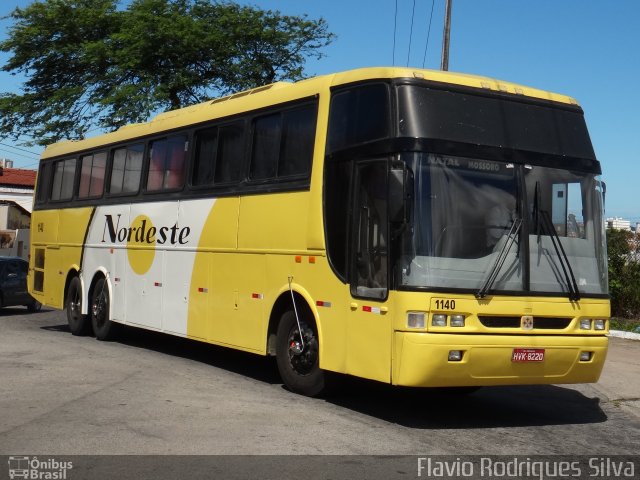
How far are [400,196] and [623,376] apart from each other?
6.51 meters

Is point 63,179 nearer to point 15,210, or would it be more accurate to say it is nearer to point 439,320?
point 439,320

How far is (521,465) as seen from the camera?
7.32 m

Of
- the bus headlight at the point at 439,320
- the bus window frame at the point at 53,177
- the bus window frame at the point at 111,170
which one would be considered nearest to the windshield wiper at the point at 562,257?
the bus headlight at the point at 439,320

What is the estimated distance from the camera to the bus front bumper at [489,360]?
27.8 ft

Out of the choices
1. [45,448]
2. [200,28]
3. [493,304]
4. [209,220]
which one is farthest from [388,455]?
[200,28]

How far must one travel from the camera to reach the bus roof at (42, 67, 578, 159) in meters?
9.34

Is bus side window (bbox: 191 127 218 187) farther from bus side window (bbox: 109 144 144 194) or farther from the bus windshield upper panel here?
the bus windshield upper panel

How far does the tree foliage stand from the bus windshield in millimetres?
11099

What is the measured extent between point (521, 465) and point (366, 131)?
3.74 metres

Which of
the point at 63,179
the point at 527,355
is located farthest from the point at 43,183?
the point at 527,355

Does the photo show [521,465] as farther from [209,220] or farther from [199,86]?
[199,86]

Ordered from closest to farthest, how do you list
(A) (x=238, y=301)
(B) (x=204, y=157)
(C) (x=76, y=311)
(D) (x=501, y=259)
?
(D) (x=501, y=259) → (A) (x=238, y=301) → (B) (x=204, y=157) → (C) (x=76, y=311)

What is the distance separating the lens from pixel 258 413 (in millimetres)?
9102

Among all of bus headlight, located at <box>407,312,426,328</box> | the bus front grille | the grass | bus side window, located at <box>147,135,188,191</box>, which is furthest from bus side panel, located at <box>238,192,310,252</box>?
the grass
